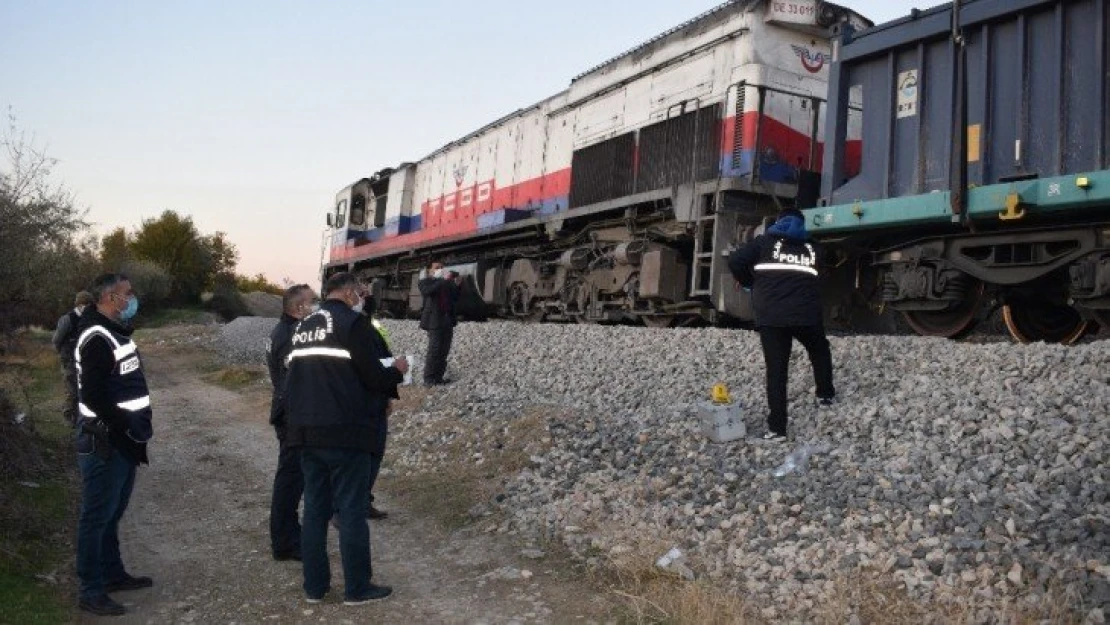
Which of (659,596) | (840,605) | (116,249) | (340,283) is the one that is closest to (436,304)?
(340,283)

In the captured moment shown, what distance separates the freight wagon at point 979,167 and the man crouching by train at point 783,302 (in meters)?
2.14

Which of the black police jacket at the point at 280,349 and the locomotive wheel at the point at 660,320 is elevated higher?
the locomotive wheel at the point at 660,320

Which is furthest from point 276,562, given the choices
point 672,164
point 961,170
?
point 672,164

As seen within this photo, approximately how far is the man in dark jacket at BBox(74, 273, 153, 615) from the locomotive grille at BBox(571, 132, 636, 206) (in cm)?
910

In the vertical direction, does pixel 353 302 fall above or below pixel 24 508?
above

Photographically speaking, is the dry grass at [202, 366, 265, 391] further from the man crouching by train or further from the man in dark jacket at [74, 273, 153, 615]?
the man crouching by train

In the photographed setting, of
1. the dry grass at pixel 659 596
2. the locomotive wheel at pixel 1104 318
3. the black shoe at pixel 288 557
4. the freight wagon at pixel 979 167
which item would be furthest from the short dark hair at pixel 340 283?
the locomotive wheel at pixel 1104 318

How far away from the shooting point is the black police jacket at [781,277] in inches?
242

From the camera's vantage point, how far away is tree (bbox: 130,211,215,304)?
50188 mm

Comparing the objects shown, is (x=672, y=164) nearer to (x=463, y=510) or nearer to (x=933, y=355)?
(x=933, y=355)

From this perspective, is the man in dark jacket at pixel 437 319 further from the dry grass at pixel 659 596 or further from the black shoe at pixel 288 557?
the dry grass at pixel 659 596

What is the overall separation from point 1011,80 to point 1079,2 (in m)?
0.78

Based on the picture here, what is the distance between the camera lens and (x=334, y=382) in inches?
171

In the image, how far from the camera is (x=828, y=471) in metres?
5.17
